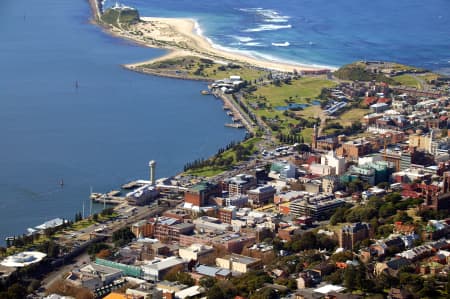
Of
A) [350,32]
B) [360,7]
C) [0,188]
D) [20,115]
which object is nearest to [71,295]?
[0,188]

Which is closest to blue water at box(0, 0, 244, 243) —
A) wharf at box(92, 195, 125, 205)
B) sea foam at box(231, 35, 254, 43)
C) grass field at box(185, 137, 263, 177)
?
wharf at box(92, 195, 125, 205)

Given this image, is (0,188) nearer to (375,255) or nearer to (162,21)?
(375,255)

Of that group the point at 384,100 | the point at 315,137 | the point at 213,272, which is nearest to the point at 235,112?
the point at 384,100

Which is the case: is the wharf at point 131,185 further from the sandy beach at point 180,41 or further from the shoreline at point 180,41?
the sandy beach at point 180,41

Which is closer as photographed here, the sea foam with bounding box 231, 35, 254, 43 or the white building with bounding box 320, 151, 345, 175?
the white building with bounding box 320, 151, 345, 175

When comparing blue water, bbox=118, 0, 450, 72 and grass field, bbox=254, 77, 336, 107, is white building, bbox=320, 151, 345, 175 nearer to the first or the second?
grass field, bbox=254, 77, 336, 107

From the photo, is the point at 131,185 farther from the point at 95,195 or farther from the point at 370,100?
the point at 370,100

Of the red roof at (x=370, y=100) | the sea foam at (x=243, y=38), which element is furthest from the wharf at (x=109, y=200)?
the sea foam at (x=243, y=38)
